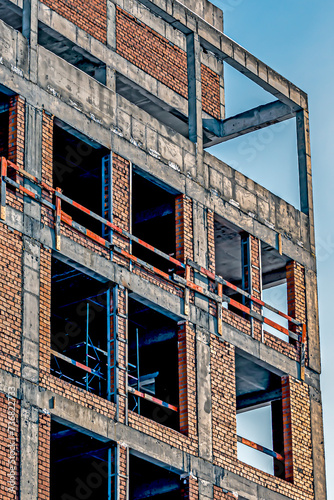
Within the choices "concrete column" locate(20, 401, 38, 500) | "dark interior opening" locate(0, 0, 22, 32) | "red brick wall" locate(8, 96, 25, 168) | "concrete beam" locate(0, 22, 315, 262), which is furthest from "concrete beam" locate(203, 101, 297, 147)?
"concrete column" locate(20, 401, 38, 500)

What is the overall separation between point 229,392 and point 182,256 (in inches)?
117

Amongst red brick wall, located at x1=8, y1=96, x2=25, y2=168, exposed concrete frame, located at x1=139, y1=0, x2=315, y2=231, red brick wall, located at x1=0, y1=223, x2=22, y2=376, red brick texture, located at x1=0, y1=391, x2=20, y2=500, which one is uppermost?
exposed concrete frame, located at x1=139, y1=0, x2=315, y2=231

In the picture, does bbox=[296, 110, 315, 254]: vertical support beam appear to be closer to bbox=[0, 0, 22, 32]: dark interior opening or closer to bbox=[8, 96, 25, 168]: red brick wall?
bbox=[0, 0, 22, 32]: dark interior opening

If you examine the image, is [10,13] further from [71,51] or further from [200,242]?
[200,242]

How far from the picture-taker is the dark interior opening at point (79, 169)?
31.0 meters

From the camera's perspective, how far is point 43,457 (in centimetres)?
2681

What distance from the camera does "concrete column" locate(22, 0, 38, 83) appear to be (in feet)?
97.2

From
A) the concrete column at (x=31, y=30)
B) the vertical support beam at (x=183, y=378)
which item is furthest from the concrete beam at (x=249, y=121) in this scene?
the concrete column at (x=31, y=30)

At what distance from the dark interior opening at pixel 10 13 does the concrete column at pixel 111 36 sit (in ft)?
7.23

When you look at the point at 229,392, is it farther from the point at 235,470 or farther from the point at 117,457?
the point at 117,457

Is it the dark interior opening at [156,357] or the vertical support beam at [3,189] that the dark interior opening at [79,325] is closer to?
the dark interior opening at [156,357]

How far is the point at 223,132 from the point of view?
39531mm

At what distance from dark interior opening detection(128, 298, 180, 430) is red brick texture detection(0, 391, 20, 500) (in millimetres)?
5874

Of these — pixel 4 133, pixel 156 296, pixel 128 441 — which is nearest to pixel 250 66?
pixel 156 296
